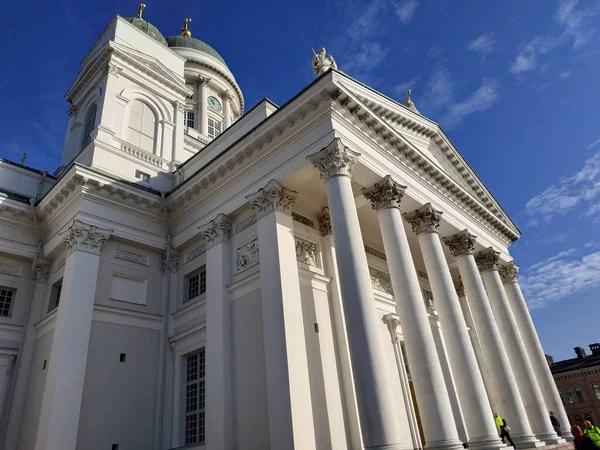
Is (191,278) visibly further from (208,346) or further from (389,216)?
(389,216)

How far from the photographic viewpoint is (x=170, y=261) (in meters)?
14.8

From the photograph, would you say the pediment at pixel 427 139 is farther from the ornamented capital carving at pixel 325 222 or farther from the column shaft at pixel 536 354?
the column shaft at pixel 536 354

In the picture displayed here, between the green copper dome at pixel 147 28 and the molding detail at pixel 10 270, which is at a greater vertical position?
the green copper dome at pixel 147 28

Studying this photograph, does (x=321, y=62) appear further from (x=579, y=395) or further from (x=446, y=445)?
(x=579, y=395)

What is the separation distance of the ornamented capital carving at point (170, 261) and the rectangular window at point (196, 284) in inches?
26.7

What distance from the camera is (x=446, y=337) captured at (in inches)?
474

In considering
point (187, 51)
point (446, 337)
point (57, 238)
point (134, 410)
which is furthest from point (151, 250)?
point (187, 51)

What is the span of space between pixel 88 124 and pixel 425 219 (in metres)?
13.4

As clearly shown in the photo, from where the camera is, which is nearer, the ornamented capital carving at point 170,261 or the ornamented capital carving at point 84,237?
the ornamented capital carving at point 84,237

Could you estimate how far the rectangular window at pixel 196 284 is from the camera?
1394 centimetres

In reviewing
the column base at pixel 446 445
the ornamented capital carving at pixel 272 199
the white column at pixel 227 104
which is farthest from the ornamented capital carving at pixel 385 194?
the white column at pixel 227 104

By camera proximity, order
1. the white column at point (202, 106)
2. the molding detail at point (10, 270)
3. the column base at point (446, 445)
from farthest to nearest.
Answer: the white column at point (202, 106)
the molding detail at point (10, 270)
the column base at point (446, 445)

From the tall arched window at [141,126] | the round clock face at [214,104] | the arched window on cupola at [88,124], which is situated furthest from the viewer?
the round clock face at [214,104]

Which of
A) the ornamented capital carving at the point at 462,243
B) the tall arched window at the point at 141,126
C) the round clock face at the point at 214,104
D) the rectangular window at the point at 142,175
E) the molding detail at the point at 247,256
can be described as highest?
the round clock face at the point at 214,104
